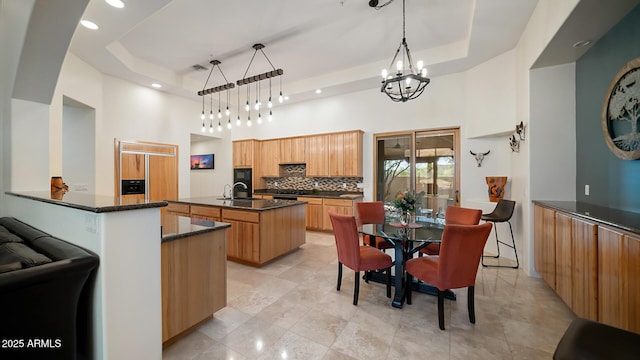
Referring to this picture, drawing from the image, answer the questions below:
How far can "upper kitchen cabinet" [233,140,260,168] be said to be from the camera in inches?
267

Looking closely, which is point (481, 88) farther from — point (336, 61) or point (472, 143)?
point (336, 61)

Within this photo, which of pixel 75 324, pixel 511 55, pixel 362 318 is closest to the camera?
pixel 75 324

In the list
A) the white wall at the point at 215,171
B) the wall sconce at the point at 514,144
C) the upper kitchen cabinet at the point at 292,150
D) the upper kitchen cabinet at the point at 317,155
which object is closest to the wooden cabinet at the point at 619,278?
the wall sconce at the point at 514,144

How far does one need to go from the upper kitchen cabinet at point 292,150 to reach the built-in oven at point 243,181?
44.5 inches

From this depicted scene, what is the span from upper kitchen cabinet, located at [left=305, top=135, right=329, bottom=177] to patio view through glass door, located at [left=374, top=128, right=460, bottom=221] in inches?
46.6

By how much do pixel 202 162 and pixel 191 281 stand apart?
6.39m

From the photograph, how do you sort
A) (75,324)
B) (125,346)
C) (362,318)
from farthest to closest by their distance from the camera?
(362,318), (125,346), (75,324)

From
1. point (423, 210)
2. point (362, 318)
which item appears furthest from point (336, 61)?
point (362, 318)

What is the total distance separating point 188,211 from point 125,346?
10.2ft

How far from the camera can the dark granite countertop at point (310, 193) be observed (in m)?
5.52

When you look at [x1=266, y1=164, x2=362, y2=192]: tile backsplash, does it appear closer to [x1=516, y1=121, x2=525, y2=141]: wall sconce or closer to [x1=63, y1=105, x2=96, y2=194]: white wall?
[x1=516, y1=121, x2=525, y2=141]: wall sconce

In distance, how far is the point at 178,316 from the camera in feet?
6.24

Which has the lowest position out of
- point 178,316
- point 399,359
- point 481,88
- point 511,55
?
point 399,359

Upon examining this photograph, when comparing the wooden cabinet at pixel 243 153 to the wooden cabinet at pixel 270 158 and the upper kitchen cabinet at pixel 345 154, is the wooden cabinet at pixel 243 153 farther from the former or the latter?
the upper kitchen cabinet at pixel 345 154
